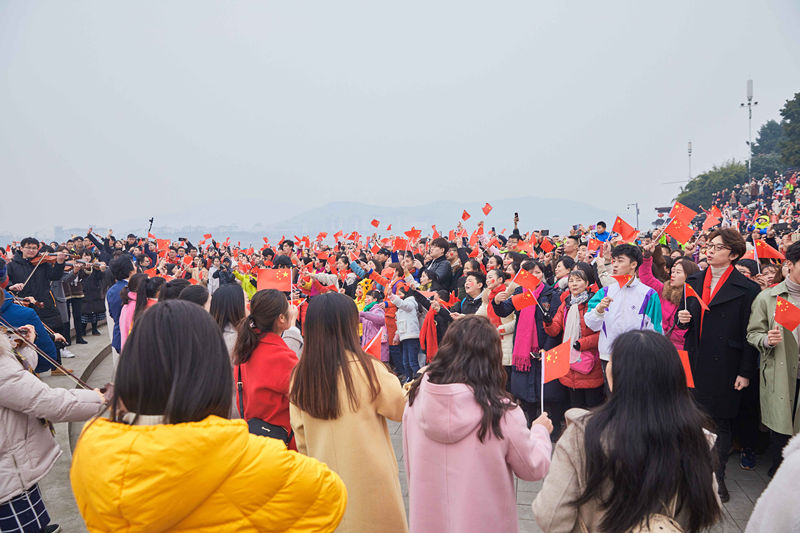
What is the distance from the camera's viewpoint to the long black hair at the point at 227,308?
355 cm

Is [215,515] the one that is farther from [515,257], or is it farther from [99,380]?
[99,380]

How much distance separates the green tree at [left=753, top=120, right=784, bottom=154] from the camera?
2386 inches

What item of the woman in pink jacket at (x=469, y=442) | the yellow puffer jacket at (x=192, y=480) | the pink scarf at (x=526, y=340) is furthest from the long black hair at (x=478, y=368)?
the pink scarf at (x=526, y=340)

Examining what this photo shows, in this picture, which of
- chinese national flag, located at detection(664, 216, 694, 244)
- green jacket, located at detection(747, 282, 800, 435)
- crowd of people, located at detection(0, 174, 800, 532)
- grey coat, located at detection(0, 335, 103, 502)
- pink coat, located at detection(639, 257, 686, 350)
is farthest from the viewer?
chinese national flag, located at detection(664, 216, 694, 244)

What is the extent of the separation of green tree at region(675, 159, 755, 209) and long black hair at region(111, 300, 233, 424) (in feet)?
177

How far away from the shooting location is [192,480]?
1.33m

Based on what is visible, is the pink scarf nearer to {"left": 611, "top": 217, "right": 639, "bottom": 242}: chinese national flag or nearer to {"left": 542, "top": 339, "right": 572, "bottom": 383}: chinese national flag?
{"left": 542, "top": 339, "right": 572, "bottom": 383}: chinese national flag

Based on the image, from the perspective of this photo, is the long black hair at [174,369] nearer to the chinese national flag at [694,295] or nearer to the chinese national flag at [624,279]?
the chinese national flag at [624,279]

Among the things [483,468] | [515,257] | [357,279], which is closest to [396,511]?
[483,468]

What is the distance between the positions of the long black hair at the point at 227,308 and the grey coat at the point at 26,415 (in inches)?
37.6

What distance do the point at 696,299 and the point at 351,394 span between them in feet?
11.8

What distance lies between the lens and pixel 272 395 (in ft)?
9.64

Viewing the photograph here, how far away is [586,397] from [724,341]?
1.38 meters

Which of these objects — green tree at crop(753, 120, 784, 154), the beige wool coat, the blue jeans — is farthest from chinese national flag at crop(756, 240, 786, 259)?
green tree at crop(753, 120, 784, 154)
